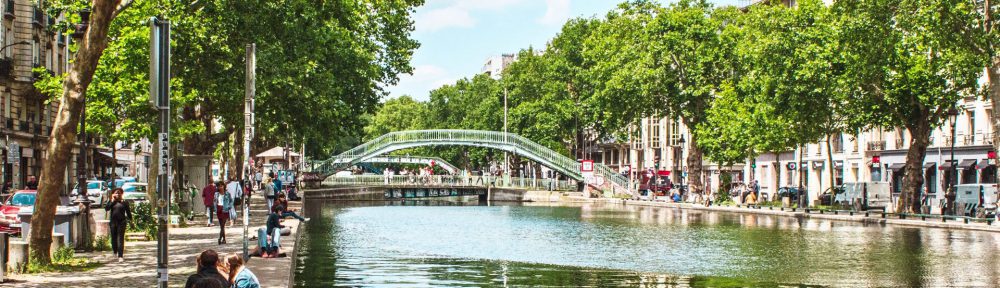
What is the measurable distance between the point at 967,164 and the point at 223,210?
4568 cm

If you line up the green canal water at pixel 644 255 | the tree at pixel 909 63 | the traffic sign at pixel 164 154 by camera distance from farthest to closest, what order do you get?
the tree at pixel 909 63
the green canal water at pixel 644 255
the traffic sign at pixel 164 154

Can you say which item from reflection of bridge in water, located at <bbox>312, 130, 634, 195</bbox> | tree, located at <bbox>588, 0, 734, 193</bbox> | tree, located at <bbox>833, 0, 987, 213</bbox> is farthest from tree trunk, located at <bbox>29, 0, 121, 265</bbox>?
reflection of bridge in water, located at <bbox>312, 130, 634, 195</bbox>

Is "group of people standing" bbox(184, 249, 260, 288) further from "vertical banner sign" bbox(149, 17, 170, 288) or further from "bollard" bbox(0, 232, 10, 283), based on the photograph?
"bollard" bbox(0, 232, 10, 283)

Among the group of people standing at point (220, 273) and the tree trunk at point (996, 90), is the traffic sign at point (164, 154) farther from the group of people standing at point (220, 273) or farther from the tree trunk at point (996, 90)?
the tree trunk at point (996, 90)

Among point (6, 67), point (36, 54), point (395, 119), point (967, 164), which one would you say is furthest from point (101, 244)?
point (395, 119)

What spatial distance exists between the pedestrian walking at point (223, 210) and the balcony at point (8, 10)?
91.0ft

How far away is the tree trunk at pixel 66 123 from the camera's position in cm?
2034

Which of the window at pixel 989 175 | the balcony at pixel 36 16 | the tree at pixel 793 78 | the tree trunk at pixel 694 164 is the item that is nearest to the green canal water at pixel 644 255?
the tree at pixel 793 78

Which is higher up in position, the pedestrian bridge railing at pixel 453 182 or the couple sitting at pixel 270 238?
the pedestrian bridge railing at pixel 453 182

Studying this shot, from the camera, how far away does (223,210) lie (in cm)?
3052

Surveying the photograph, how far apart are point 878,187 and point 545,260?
36.5 meters

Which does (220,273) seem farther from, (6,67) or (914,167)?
(6,67)

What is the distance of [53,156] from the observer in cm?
2100

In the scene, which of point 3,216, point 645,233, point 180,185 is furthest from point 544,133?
point 3,216
